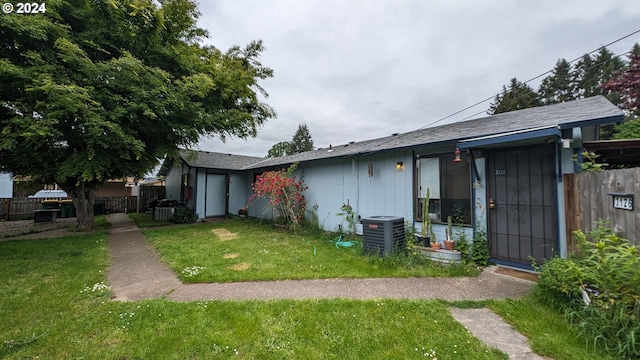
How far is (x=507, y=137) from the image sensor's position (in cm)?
398

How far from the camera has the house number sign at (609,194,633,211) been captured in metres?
2.69

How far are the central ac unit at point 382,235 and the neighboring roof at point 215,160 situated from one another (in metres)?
8.28

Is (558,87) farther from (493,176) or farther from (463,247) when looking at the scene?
(463,247)

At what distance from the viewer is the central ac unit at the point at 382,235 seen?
4.98m

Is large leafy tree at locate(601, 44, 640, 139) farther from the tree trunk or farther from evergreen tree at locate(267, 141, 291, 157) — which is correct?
evergreen tree at locate(267, 141, 291, 157)

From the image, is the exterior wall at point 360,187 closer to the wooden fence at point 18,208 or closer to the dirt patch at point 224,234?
the dirt patch at point 224,234

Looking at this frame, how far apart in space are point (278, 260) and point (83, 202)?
8912 millimetres

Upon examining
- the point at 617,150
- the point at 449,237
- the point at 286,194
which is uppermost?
the point at 617,150

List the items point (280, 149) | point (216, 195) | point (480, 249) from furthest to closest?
point (280, 149) < point (216, 195) < point (480, 249)

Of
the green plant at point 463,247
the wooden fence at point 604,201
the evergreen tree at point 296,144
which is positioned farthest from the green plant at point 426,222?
the evergreen tree at point 296,144

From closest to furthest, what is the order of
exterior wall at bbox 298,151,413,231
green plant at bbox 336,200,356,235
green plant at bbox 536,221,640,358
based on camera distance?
green plant at bbox 536,221,640,358
exterior wall at bbox 298,151,413,231
green plant at bbox 336,200,356,235

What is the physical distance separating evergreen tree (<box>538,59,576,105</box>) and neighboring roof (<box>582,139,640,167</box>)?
1082 inches

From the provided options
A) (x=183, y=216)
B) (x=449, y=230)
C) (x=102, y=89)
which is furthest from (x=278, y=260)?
(x=183, y=216)

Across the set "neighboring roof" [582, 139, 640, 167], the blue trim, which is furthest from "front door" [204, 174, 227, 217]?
"neighboring roof" [582, 139, 640, 167]
